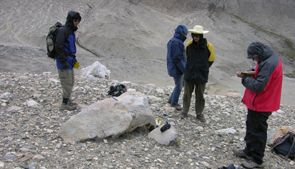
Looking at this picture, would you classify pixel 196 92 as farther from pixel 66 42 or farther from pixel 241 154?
pixel 66 42

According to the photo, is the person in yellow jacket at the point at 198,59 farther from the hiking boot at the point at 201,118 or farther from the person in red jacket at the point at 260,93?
the person in red jacket at the point at 260,93

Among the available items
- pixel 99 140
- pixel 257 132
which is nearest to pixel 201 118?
pixel 257 132

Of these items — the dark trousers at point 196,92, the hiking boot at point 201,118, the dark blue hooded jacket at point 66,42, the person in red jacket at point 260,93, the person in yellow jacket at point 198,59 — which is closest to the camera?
the person in red jacket at point 260,93

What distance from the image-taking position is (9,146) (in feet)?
10.9

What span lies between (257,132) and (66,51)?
370 cm

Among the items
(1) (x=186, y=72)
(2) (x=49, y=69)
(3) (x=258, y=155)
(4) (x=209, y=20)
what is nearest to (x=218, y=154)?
(3) (x=258, y=155)

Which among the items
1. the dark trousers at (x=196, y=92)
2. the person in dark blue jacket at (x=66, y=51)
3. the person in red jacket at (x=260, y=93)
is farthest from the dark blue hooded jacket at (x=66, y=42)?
the person in red jacket at (x=260, y=93)

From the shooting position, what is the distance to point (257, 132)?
138 inches

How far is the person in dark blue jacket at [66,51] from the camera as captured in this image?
4516mm

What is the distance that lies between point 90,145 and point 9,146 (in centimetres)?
110

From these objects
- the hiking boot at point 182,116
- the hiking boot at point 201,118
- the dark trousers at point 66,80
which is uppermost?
the dark trousers at point 66,80

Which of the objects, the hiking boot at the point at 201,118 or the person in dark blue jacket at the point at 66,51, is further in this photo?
the hiking boot at the point at 201,118

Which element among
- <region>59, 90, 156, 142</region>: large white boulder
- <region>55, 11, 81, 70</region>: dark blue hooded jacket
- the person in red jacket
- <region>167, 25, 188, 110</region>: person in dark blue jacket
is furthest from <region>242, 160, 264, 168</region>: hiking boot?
<region>55, 11, 81, 70</region>: dark blue hooded jacket

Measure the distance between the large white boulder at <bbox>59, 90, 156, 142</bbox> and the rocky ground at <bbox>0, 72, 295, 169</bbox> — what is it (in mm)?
136
